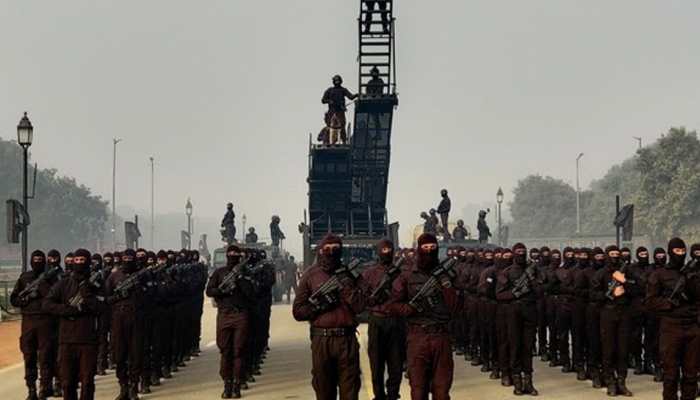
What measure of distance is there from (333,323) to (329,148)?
680 inches

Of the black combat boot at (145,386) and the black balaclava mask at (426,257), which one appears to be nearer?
the black balaclava mask at (426,257)

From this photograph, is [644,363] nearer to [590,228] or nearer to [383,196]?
[383,196]

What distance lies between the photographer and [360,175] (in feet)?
90.4

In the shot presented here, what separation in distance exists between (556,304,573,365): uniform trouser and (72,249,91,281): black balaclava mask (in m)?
8.06

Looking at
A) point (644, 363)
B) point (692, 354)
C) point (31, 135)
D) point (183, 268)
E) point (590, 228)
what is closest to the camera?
point (692, 354)

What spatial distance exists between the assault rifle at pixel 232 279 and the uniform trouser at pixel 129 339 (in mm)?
1313

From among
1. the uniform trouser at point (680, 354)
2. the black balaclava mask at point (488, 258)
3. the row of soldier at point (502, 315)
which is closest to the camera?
the row of soldier at point (502, 315)

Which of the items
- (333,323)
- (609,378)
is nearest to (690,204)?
(609,378)

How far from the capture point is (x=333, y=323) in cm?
971

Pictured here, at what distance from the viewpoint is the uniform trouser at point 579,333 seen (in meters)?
16.0

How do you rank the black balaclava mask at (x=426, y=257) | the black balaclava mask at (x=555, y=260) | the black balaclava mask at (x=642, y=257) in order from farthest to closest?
the black balaclava mask at (x=555, y=260), the black balaclava mask at (x=642, y=257), the black balaclava mask at (x=426, y=257)

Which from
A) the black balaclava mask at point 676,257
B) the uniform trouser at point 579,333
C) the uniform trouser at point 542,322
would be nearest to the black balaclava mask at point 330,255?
the black balaclava mask at point 676,257

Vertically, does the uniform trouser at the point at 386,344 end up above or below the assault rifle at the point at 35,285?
below

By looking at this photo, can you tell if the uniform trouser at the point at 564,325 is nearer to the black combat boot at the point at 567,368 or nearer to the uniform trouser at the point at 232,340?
the black combat boot at the point at 567,368
